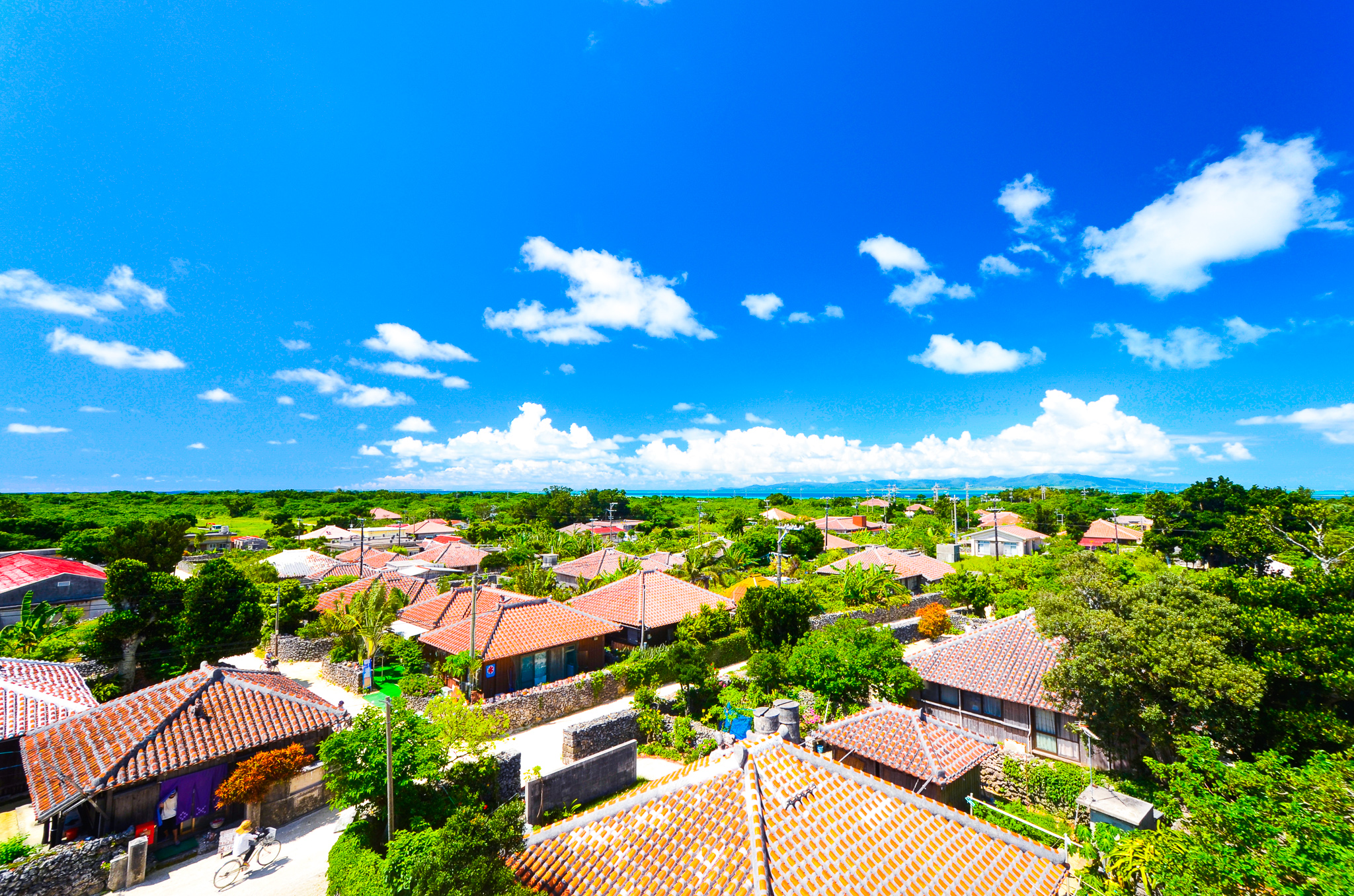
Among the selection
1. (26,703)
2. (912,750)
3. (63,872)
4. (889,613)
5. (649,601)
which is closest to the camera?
(63,872)

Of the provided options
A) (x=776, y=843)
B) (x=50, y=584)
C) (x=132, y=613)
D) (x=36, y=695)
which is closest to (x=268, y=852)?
(x=36, y=695)

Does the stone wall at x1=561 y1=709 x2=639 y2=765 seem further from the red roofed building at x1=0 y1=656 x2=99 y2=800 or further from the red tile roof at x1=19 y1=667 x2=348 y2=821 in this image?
the red roofed building at x1=0 y1=656 x2=99 y2=800

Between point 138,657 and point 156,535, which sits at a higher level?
point 156,535

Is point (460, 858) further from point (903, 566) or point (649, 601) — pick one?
point (903, 566)

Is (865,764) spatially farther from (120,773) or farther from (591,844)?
(120,773)

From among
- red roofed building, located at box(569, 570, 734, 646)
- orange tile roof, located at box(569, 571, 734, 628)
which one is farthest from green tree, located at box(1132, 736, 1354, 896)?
orange tile roof, located at box(569, 571, 734, 628)

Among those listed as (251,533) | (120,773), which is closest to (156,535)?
(120,773)
